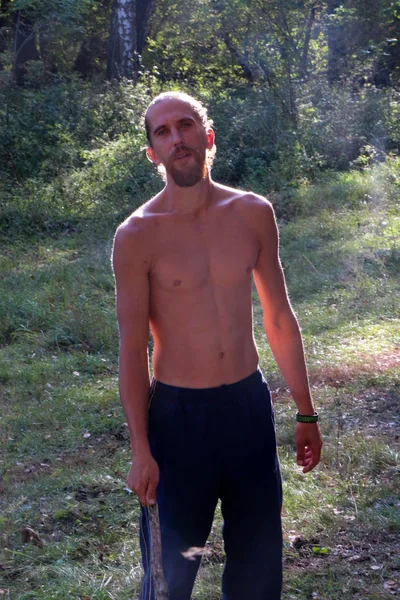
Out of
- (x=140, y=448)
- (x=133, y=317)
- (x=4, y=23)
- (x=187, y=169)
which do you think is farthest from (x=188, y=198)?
(x=4, y=23)

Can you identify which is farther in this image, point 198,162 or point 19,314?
point 19,314

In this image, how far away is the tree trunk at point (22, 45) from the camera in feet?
56.6

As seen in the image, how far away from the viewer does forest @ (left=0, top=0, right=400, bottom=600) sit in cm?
392

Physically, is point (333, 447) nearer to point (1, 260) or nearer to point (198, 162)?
point (198, 162)

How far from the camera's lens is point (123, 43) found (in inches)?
650

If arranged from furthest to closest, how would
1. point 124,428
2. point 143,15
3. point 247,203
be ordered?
point 143,15 → point 124,428 → point 247,203

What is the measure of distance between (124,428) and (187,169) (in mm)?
3227

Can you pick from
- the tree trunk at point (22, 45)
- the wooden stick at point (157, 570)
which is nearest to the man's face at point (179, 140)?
the wooden stick at point (157, 570)

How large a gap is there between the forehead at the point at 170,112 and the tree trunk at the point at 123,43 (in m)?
14.3

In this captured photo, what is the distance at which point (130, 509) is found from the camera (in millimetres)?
4340

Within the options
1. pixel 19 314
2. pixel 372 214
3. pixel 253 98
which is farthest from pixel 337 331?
pixel 253 98

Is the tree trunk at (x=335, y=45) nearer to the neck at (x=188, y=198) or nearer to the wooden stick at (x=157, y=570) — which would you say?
the neck at (x=188, y=198)

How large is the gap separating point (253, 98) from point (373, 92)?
241cm

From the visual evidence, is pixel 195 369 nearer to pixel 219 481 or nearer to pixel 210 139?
pixel 219 481
